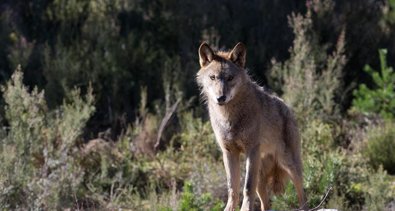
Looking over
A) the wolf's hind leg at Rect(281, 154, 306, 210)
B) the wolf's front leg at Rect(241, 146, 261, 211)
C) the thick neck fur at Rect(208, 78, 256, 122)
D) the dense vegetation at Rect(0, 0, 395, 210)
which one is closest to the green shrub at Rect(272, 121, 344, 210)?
the dense vegetation at Rect(0, 0, 395, 210)

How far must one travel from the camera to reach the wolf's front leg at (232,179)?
7043mm

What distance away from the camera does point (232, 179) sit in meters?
7.07

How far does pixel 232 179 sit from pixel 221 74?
0.96 meters

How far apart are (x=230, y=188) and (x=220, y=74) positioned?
104 centimetres

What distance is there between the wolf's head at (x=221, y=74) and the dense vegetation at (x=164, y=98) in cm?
95

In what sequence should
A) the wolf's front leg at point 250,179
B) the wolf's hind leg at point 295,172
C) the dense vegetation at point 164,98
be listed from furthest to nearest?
the dense vegetation at point 164,98 → the wolf's hind leg at point 295,172 → the wolf's front leg at point 250,179

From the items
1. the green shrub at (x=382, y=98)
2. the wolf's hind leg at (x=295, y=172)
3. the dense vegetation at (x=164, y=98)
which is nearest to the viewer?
the wolf's hind leg at (x=295, y=172)

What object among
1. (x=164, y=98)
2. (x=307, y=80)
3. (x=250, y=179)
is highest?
(x=164, y=98)

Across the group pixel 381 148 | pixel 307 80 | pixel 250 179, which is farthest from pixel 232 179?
pixel 307 80

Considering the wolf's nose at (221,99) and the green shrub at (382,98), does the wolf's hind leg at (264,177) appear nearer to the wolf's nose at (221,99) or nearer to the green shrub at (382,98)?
the wolf's nose at (221,99)

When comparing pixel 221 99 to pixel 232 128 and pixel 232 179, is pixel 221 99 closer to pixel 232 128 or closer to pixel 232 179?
pixel 232 128

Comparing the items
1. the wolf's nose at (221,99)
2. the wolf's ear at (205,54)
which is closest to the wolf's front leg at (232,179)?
the wolf's nose at (221,99)

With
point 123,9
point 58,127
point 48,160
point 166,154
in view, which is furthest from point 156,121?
point 123,9

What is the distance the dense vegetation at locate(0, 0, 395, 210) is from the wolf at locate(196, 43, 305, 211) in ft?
1.25
